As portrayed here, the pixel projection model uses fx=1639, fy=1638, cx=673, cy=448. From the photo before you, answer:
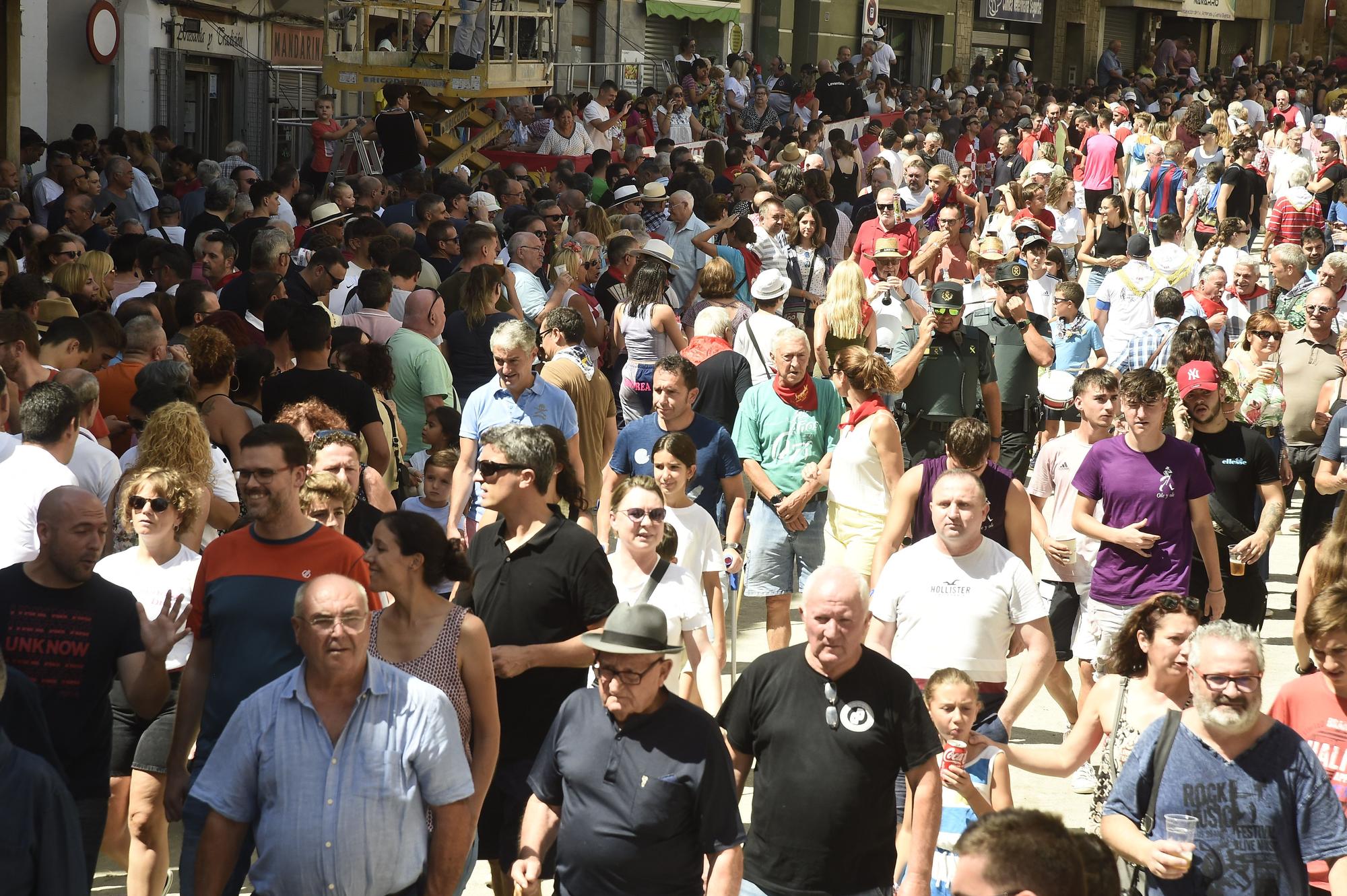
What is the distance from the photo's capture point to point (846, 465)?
712 cm

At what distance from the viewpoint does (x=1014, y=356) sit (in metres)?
9.58

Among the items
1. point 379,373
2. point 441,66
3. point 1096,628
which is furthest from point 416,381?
point 441,66

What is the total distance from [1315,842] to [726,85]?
22.3 metres

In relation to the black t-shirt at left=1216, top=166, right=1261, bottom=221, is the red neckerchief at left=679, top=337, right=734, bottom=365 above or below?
below

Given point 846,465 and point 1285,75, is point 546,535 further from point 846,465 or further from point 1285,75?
point 1285,75

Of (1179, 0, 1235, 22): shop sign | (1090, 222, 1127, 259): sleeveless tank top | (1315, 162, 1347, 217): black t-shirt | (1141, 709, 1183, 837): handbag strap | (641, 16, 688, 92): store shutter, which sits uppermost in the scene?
(1179, 0, 1235, 22): shop sign

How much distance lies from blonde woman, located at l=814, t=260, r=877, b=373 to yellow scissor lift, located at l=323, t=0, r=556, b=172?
8.47 m

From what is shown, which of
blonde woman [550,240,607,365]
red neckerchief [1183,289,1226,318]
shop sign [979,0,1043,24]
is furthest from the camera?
shop sign [979,0,1043,24]

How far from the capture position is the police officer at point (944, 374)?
8531 mm

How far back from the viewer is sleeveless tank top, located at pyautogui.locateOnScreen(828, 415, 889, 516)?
23.2ft

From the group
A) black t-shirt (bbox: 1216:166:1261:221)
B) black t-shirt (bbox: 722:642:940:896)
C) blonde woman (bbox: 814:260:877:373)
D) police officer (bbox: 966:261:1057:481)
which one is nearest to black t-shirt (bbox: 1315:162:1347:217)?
black t-shirt (bbox: 1216:166:1261:221)

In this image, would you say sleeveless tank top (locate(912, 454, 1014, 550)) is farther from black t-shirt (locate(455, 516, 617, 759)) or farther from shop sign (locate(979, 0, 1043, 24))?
shop sign (locate(979, 0, 1043, 24))

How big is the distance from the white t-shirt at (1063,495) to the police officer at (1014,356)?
192cm

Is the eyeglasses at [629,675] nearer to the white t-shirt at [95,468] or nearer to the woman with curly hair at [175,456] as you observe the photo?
the woman with curly hair at [175,456]
